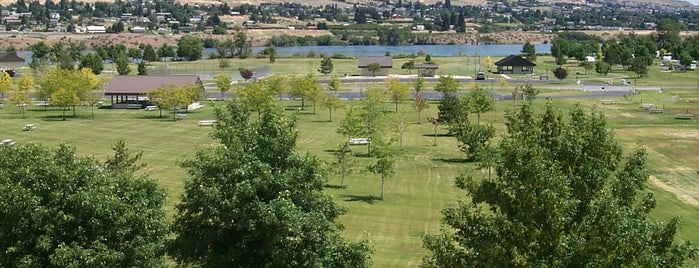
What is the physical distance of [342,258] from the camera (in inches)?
698

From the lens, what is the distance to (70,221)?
16672 millimetres

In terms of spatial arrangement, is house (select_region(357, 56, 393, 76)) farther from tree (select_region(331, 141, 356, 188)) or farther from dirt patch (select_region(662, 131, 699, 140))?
tree (select_region(331, 141, 356, 188))

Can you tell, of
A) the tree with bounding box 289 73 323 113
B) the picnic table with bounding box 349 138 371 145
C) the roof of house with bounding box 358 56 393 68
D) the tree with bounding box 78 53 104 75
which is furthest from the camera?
the roof of house with bounding box 358 56 393 68

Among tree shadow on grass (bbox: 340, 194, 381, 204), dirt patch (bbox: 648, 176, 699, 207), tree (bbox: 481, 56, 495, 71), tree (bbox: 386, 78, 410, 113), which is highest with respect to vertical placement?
tree (bbox: 481, 56, 495, 71)

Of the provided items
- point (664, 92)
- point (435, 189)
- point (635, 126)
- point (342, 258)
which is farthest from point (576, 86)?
point (342, 258)

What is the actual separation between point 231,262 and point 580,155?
792cm

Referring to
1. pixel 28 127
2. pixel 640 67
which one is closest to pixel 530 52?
pixel 640 67

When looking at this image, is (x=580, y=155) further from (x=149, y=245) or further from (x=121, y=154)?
(x=121, y=154)

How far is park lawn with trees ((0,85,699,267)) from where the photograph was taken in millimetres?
30094

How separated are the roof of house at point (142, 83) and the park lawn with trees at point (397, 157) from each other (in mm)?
3380

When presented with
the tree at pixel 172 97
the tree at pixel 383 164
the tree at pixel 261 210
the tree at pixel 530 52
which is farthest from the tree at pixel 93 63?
the tree at pixel 261 210

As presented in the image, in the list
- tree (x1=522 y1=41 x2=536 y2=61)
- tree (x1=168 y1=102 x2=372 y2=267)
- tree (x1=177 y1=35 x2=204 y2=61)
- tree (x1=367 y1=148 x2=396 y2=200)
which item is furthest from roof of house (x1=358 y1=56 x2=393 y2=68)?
tree (x1=168 y1=102 x2=372 y2=267)

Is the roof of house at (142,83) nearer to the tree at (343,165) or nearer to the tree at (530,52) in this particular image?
the tree at (343,165)

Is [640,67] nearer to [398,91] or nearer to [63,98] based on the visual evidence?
[398,91]
